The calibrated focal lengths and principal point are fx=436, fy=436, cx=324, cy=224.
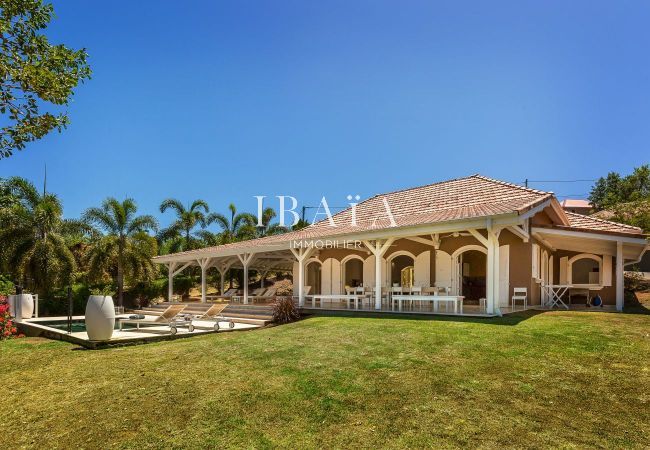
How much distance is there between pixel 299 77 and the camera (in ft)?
50.7

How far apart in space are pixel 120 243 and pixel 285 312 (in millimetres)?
16065

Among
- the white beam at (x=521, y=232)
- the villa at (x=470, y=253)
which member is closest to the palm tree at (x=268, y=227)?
the villa at (x=470, y=253)

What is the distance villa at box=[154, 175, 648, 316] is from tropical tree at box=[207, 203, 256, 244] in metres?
14.4

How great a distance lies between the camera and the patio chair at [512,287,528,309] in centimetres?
1360

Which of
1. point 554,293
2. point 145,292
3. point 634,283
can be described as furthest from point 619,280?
point 145,292

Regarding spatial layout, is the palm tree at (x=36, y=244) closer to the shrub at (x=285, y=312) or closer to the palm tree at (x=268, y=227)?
the palm tree at (x=268, y=227)

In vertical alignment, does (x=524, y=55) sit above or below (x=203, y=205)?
above

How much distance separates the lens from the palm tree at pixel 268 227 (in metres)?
35.8

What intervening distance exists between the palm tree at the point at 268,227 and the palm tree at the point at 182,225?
4805 millimetres

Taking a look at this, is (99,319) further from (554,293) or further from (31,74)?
(554,293)

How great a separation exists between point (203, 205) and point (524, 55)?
2589 centimetres

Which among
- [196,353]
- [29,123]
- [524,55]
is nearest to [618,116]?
[524,55]

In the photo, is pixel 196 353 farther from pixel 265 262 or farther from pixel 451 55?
pixel 265 262

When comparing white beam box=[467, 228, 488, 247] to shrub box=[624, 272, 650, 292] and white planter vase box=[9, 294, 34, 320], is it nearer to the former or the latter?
shrub box=[624, 272, 650, 292]
